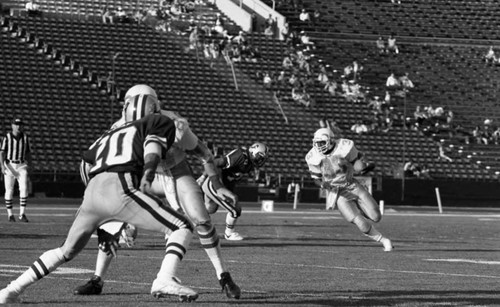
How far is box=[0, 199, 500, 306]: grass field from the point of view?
973cm

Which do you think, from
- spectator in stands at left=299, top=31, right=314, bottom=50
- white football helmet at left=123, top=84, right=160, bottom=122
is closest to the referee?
white football helmet at left=123, top=84, right=160, bottom=122

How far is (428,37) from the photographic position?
5062cm

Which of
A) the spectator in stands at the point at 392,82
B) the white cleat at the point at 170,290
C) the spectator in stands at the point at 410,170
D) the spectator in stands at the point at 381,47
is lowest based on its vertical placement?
the spectator in stands at the point at 410,170

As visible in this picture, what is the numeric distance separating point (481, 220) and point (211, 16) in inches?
779

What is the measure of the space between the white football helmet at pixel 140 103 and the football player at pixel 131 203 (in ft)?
1.40

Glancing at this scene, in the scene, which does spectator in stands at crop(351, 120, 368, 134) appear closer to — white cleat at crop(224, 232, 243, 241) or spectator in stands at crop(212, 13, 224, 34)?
spectator in stands at crop(212, 13, 224, 34)

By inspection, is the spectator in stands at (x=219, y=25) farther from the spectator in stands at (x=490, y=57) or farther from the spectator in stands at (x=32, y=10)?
the spectator in stands at (x=490, y=57)

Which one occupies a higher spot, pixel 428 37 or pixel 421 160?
pixel 428 37

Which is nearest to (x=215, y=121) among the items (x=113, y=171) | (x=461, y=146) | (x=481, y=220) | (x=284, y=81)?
(x=284, y=81)

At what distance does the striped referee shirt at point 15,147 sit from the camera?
73.6 feet

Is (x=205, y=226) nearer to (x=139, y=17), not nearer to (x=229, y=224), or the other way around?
(x=229, y=224)

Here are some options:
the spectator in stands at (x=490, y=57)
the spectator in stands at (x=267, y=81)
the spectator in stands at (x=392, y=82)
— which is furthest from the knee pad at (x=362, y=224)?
the spectator in stands at (x=490, y=57)

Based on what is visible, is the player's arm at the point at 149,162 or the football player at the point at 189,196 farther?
the football player at the point at 189,196

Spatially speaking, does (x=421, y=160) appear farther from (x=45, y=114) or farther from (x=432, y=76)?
(x=45, y=114)
